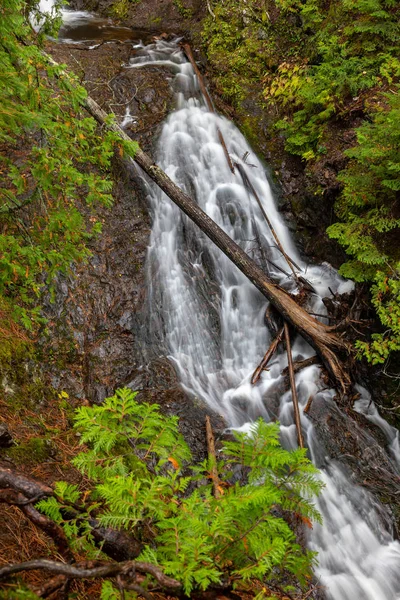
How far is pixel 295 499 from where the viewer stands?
2326 mm

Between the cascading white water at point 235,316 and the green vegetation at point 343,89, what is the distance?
3.14 ft

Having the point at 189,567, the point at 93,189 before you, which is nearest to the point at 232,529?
the point at 189,567

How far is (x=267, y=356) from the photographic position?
22.0 ft

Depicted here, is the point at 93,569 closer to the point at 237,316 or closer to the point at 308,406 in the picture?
the point at 308,406

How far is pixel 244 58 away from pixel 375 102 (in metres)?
4.24

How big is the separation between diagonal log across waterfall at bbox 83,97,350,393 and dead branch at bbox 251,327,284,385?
336mm

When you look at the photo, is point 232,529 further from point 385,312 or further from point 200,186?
point 200,186

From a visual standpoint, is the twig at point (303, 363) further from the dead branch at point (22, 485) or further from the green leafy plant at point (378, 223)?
the dead branch at point (22, 485)

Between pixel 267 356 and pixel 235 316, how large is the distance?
995mm

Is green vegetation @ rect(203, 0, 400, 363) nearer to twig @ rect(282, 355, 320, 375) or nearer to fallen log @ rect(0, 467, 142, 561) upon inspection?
twig @ rect(282, 355, 320, 375)

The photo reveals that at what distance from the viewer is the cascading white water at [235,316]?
487 centimetres

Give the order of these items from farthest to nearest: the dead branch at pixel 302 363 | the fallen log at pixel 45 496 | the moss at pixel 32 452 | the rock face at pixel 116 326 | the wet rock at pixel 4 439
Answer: the dead branch at pixel 302 363
the rock face at pixel 116 326
the moss at pixel 32 452
the wet rock at pixel 4 439
the fallen log at pixel 45 496

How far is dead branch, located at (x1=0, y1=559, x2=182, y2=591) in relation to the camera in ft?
5.33

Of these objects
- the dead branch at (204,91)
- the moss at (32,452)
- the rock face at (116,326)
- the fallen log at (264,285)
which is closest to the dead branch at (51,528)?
the moss at (32,452)
